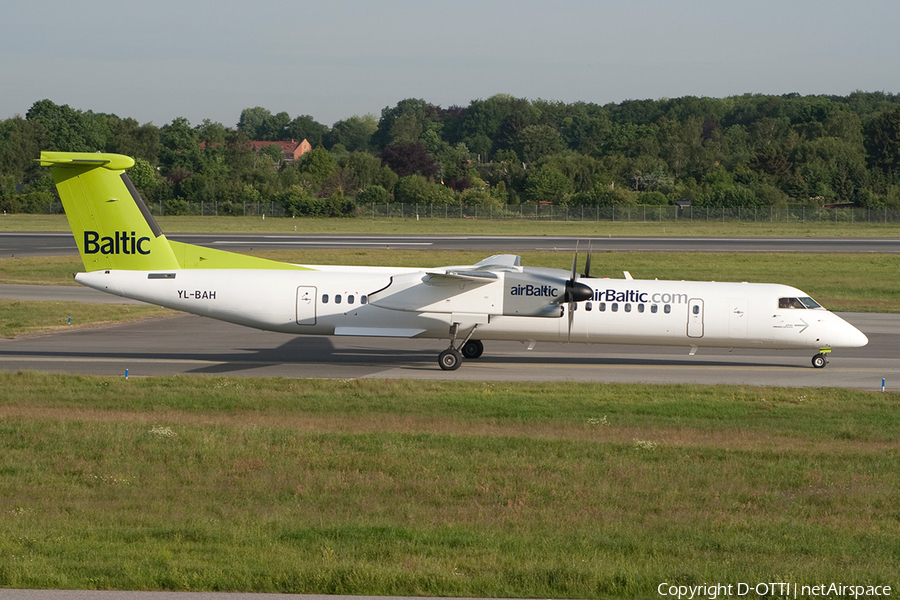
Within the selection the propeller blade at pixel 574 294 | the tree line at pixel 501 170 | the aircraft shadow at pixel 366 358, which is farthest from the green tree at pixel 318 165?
the propeller blade at pixel 574 294

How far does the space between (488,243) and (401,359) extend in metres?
42.8

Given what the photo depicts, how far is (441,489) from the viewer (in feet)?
41.7

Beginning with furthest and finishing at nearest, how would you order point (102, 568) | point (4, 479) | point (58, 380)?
point (58, 380)
point (4, 479)
point (102, 568)

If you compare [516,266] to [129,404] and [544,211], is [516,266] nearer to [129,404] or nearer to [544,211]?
[129,404]

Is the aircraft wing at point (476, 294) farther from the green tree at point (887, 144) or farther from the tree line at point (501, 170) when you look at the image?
the green tree at point (887, 144)

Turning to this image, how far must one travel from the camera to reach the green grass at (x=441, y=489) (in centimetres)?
891

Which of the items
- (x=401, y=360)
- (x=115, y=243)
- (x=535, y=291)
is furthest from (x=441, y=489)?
(x=115, y=243)

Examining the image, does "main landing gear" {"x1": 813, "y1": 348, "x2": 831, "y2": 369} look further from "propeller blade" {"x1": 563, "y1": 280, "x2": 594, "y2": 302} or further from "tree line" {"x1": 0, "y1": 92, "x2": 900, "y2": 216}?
"tree line" {"x1": 0, "y1": 92, "x2": 900, "y2": 216}

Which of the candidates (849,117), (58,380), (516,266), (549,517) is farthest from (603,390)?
(849,117)

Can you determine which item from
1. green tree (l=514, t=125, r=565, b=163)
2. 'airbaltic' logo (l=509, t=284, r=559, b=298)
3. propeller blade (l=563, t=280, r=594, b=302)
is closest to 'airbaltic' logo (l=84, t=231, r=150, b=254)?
'airbaltic' logo (l=509, t=284, r=559, b=298)

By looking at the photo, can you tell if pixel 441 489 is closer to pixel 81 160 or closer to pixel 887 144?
pixel 81 160

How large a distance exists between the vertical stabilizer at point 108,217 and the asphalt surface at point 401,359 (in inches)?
118

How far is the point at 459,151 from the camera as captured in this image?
181 metres

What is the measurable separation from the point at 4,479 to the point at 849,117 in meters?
150
